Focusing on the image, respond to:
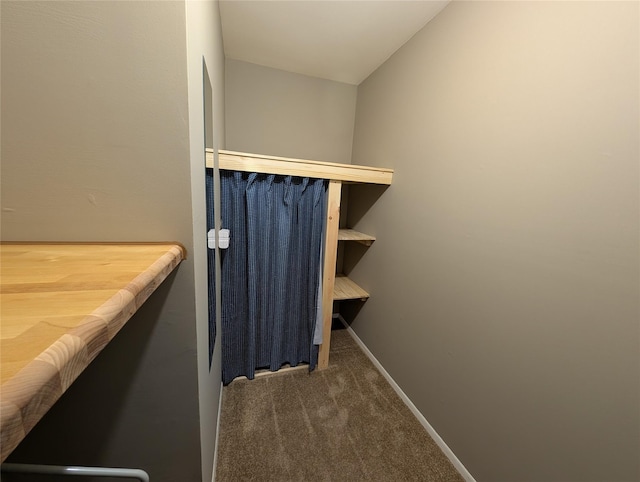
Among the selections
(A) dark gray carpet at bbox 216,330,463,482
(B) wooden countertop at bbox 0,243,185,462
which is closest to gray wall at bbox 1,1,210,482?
(B) wooden countertop at bbox 0,243,185,462

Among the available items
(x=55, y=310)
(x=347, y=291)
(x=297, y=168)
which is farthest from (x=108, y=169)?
(x=347, y=291)

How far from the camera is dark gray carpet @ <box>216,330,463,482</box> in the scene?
119 centimetres

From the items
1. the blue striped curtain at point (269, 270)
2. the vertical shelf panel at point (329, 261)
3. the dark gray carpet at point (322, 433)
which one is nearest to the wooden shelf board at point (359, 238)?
the vertical shelf panel at point (329, 261)

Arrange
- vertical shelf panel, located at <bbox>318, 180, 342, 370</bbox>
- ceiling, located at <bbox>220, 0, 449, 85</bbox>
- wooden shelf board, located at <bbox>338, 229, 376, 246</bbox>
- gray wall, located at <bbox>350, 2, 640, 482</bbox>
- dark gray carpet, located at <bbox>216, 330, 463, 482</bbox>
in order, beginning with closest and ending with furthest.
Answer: gray wall, located at <bbox>350, 2, 640, 482</bbox> < dark gray carpet, located at <bbox>216, 330, 463, 482</bbox> < ceiling, located at <bbox>220, 0, 449, 85</bbox> < vertical shelf panel, located at <bbox>318, 180, 342, 370</bbox> < wooden shelf board, located at <bbox>338, 229, 376, 246</bbox>

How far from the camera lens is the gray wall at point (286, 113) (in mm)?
1991

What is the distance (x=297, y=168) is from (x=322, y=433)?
5.10 feet

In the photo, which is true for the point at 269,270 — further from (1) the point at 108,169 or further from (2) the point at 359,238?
(1) the point at 108,169

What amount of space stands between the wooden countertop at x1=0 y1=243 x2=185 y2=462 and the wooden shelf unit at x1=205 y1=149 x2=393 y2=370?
0.95 metres

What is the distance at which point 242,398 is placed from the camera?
5.17 feet

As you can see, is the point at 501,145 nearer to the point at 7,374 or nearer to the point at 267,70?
the point at 7,374

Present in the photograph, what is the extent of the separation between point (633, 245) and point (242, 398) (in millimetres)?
1940

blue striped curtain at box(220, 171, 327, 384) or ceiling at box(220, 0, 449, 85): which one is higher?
ceiling at box(220, 0, 449, 85)

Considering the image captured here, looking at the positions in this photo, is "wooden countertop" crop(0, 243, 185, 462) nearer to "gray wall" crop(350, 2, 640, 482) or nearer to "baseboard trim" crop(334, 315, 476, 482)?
"gray wall" crop(350, 2, 640, 482)

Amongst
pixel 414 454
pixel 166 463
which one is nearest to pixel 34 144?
pixel 166 463
